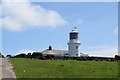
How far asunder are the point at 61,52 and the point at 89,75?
241ft

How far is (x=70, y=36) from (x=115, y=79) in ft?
206

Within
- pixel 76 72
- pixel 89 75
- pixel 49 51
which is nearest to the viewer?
pixel 89 75

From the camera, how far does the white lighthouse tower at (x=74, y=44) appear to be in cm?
8175

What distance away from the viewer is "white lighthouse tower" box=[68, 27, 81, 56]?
81.8 metres

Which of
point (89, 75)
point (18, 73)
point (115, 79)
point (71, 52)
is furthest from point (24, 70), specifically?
point (71, 52)

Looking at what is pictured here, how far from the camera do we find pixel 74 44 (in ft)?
269

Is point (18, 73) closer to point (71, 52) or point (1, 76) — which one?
point (1, 76)

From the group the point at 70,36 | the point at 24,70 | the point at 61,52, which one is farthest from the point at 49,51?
the point at 24,70

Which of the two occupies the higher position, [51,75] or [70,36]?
[70,36]

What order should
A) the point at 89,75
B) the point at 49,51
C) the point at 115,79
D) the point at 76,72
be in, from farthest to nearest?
the point at 49,51
the point at 76,72
the point at 89,75
the point at 115,79

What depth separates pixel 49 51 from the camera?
95.5 metres

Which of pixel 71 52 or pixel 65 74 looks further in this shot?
pixel 71 52

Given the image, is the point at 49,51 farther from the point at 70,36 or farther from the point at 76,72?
the point at 76,72

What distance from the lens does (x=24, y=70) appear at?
2530 centimetres
